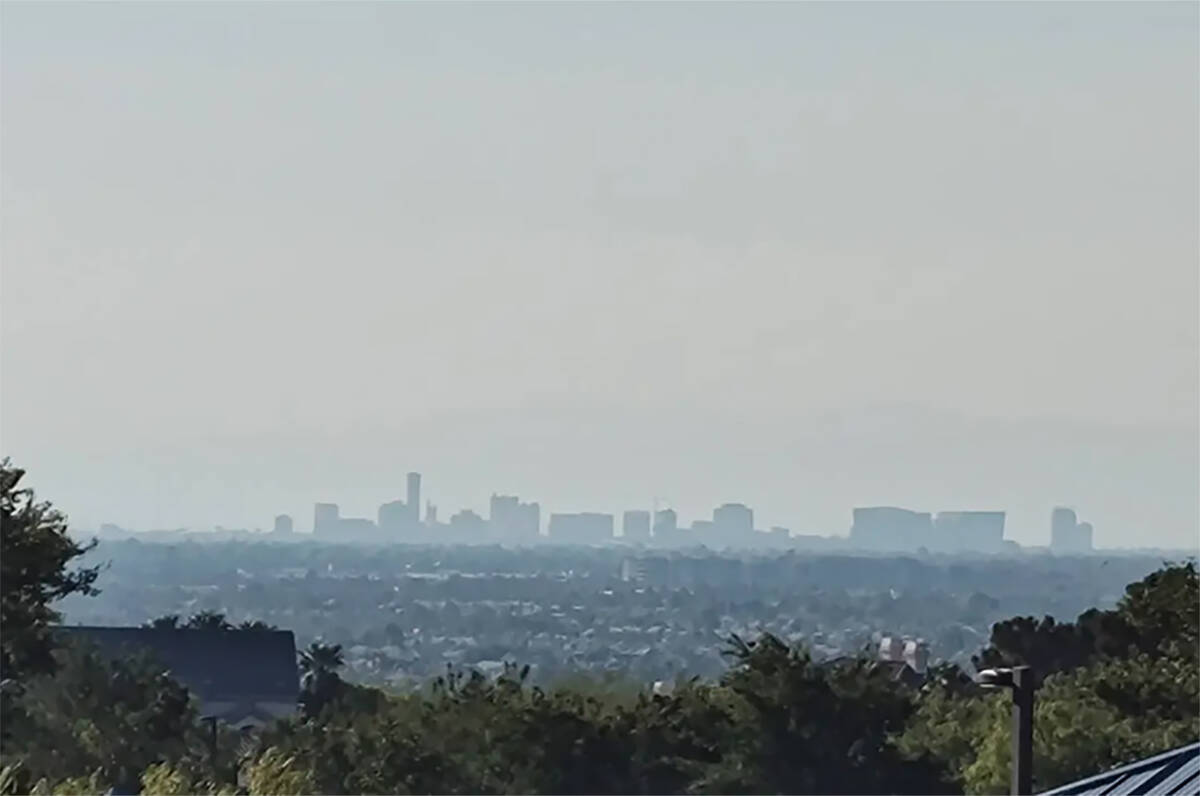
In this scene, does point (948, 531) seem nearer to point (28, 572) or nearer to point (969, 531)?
point (969, 531)

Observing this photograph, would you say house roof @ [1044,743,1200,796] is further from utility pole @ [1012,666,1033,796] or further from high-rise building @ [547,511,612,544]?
high-rise building @ [547,511,612,544]

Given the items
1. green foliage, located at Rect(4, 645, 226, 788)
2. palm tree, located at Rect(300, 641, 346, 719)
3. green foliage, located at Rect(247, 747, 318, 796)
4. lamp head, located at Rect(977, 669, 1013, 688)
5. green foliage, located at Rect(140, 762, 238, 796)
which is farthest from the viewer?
palm tree, located at Rect(300, 641, 346, 719)

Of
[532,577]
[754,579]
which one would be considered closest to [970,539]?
[754,579]

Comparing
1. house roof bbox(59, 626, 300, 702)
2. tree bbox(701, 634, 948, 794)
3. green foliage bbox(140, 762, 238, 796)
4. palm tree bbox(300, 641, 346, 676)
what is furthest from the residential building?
green foliage bbox(140, 762, 238, 796)

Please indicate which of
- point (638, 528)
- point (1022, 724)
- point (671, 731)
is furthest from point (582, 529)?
point (1022, 724)

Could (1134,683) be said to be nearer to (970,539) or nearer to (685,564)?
(970,539)

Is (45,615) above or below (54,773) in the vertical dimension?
above
